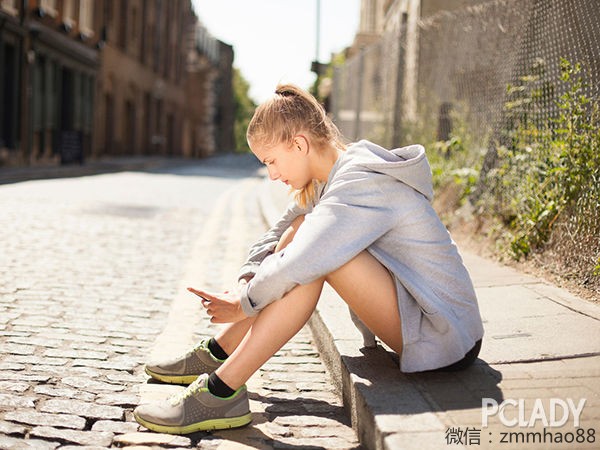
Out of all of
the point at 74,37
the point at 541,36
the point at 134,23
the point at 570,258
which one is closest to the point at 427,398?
the point at 570,258

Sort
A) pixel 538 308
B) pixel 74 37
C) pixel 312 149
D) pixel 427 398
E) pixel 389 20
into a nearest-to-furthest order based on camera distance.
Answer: pixel 427 398 < pixel 312 149 < pixel 538 308 < pixel 389 20 < pixel 74 37

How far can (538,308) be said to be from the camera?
3.74 m

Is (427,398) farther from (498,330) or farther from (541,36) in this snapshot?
(541,36)

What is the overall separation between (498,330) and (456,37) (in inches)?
199

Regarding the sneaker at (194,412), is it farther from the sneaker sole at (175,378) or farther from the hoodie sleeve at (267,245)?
the hoodie sleeve at (267,245)

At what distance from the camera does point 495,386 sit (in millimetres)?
2639

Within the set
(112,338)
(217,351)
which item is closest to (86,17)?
(112,338)

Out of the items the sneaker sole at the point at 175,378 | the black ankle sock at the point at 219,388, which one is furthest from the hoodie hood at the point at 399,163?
the sneaker sole at the point at 175,378

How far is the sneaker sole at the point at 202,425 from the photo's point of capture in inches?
105

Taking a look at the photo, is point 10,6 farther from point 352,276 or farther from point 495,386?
point 495,386

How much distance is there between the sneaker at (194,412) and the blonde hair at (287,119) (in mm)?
890

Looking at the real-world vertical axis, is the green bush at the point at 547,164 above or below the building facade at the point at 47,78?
below

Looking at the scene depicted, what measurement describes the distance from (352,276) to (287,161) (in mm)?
514

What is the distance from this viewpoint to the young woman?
8.48ft
